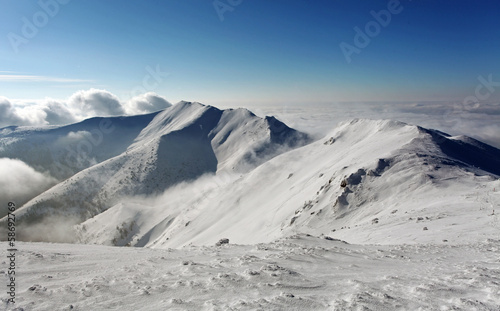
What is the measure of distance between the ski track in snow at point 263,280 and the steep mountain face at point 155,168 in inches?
4872

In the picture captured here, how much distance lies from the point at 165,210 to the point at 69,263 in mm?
87337

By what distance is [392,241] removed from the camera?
18.1 meters

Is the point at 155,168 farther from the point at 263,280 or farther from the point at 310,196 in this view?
the point at 263,280

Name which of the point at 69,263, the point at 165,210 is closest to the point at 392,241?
the point at 69,263

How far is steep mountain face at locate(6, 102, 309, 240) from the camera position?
125 meters

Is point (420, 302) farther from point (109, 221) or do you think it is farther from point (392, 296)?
point (109, 221)

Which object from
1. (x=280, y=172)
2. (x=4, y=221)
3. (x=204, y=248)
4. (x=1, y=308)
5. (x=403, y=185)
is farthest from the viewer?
(x=4, y=221)

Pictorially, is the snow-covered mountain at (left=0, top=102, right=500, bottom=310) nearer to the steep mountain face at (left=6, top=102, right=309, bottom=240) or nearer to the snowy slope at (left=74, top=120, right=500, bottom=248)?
the snowy slope at (left=74, top=120, right=500, bottom=248)

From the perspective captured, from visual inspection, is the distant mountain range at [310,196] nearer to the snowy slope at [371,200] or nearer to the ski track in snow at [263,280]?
the snowy slope at [371,200]

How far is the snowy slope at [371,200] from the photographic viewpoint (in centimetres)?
2062

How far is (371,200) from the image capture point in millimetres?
31516

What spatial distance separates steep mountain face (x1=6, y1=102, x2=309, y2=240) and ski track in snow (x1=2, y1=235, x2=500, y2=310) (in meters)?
124

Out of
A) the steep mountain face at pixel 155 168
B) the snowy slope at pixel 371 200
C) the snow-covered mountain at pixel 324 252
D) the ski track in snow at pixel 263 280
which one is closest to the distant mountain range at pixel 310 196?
the snowy slope at pixel 371 200

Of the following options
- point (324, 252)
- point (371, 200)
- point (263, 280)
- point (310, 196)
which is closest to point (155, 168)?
point (310, 196)
